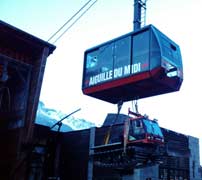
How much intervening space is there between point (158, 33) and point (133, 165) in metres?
7.28

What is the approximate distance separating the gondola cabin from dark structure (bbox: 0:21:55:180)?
3.12 m

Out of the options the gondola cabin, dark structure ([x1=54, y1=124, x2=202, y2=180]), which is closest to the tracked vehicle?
the gondola cabin

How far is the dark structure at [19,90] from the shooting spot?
18.8 metres

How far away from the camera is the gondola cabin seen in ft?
54.4

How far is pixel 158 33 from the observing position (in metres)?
17.3

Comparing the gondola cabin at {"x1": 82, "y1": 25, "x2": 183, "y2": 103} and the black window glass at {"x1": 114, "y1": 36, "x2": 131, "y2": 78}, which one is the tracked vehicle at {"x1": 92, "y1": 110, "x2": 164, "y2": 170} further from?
the black window glass at {"x1": 114, "y1": 36, "x2": 131, "y2": 78}

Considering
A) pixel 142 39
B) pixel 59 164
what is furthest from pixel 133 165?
pixel 59 164

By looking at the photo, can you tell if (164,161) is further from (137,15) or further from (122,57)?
(137,15)

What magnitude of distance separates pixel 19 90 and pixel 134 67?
8483 millimetres

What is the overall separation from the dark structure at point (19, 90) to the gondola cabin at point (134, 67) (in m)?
3.12

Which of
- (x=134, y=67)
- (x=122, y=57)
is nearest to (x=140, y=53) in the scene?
(x=134, y=67)

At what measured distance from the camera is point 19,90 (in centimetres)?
2111

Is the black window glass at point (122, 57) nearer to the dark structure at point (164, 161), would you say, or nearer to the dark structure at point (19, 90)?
the dark structure at point (19, 90)

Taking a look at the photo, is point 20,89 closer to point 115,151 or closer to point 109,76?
point 109,76
